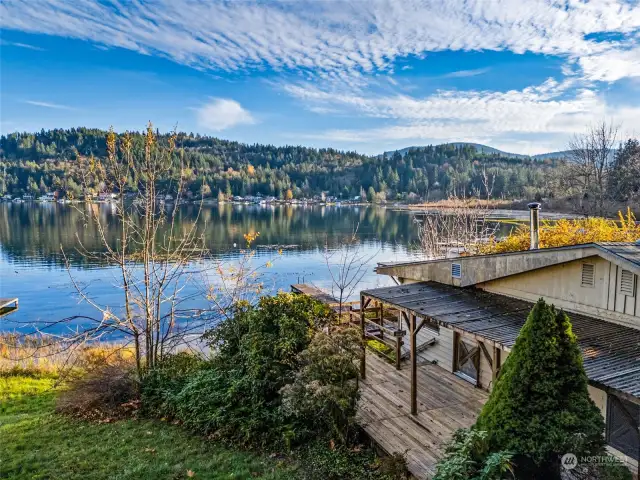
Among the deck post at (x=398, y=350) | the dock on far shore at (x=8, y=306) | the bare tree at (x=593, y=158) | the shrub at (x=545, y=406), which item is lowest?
the dock on far shore at (x=8, y=306)

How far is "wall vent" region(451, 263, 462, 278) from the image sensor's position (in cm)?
1081

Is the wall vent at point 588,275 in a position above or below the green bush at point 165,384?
above

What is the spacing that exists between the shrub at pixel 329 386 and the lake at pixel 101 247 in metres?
7.56

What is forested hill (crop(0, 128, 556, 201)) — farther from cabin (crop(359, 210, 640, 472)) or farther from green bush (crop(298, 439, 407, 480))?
green bush (crop(298, 439, 407, 480))

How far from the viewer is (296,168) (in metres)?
151

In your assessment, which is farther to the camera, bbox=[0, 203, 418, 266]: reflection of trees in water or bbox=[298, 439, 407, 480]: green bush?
bbox=[0, 203, 418, 266]: reflection of trees in water

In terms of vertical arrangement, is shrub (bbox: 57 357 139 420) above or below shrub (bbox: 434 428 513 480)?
below

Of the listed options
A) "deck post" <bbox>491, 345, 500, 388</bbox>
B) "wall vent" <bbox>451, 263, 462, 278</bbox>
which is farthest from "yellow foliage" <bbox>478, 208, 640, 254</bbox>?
"deck post" <bbox>491, 345, 500, 388</bbox>

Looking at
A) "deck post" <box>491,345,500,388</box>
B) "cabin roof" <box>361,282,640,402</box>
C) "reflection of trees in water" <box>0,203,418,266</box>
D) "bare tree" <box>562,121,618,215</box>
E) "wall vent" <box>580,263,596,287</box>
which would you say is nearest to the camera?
"cabin roof" <box>361,282,640,402</box>

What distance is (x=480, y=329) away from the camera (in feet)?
25.2

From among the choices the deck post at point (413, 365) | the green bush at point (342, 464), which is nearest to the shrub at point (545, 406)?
the green bush at point (342, 464)

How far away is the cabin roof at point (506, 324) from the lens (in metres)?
5.76

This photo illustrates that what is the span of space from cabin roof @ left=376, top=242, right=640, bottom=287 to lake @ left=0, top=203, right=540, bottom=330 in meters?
9.43

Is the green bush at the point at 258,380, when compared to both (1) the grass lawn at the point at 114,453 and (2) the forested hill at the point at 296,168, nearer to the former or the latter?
(1) the grass lawn at the point at 114,453
